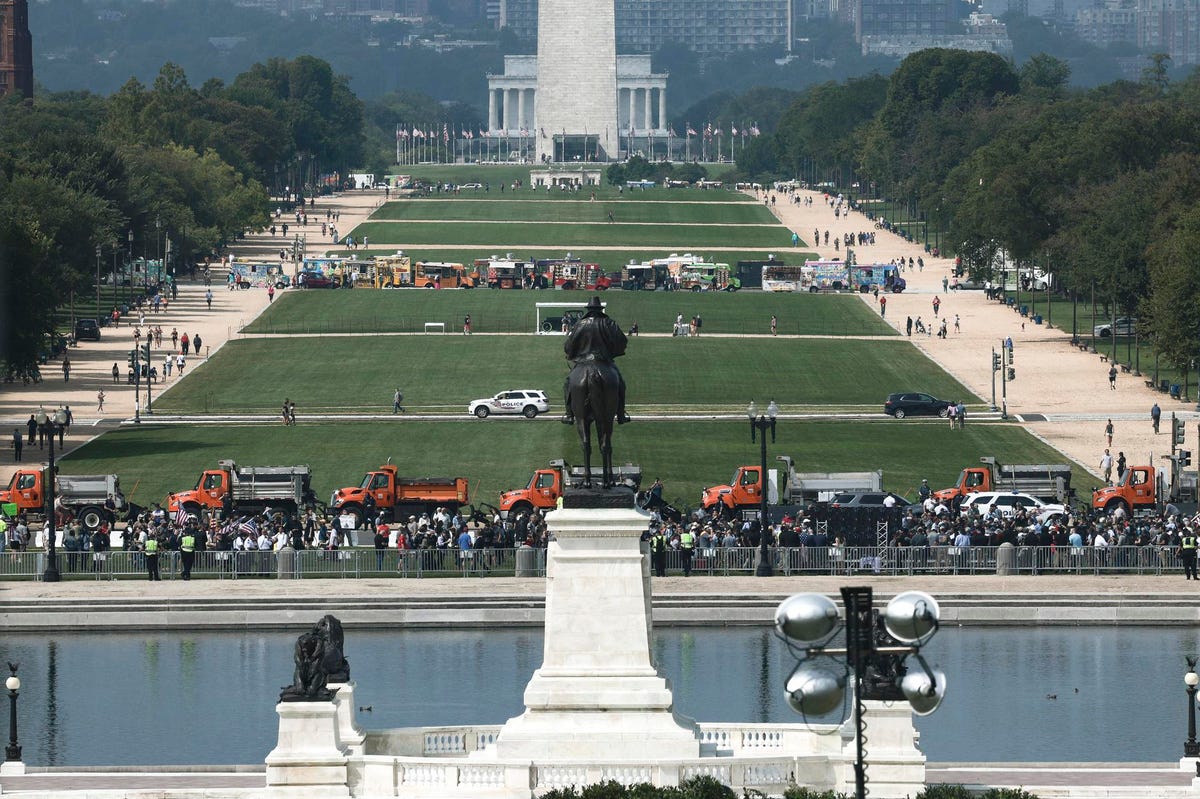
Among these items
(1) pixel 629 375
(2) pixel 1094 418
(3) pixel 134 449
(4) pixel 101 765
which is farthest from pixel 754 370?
(4) pixel 101 765

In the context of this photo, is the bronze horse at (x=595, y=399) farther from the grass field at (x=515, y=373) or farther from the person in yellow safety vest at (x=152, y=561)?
the grass field at (x=515, y=373)

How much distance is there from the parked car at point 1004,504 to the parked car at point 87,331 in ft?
206

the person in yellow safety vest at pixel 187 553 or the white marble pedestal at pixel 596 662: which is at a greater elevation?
the white marble pedestal at pixel 596 662

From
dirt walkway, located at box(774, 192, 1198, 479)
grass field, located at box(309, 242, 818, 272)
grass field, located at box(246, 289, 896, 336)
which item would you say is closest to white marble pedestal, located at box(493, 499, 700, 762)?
dirt walkway, located at box(774, 192, 1198, 479)

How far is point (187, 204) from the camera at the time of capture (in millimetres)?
185250

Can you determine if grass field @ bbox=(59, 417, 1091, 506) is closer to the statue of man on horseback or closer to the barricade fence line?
the barricade fence line

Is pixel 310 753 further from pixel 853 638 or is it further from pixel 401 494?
pixel 401 494

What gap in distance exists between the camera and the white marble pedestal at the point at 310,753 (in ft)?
127

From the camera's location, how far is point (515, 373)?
4579 inches

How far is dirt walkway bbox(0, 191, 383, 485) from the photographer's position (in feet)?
327

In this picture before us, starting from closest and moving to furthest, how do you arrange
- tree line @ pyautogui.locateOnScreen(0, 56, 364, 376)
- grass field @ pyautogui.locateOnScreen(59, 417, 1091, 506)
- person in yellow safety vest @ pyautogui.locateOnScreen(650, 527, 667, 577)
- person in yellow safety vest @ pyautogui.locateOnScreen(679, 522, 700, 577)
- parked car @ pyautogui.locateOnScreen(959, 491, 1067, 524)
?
person in yellow safety vest @ pyautogui.locateOnScreen(679, 522, 700, 577)
person in yellow safety vest @ pyautogui.locateOnScreen(650, 527, 667, 577)
parked car @ pyautogui.locateOnScreen(959, 491, 1067, 524)
grass field @ pyautogui.locateOnScreen(59, 417, 1091, 506)
tree line @ pyautogui.locateOnScreen(0, 56, 364, 376)

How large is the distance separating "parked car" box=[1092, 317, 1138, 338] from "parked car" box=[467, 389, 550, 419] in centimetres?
3560

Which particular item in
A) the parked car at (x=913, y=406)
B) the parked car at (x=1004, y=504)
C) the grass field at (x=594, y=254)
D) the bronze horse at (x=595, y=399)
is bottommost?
the parked car at (x=1004, y=504)

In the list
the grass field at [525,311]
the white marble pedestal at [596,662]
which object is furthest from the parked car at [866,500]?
the grass field at [525,311]
